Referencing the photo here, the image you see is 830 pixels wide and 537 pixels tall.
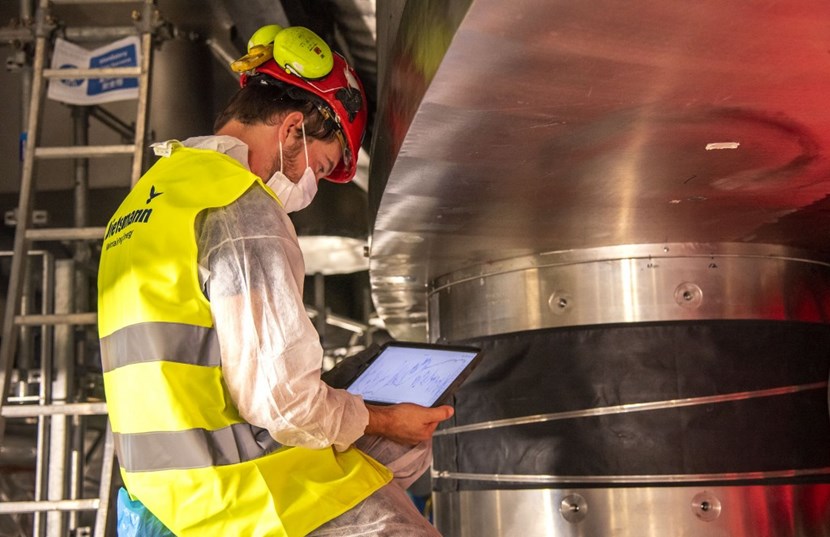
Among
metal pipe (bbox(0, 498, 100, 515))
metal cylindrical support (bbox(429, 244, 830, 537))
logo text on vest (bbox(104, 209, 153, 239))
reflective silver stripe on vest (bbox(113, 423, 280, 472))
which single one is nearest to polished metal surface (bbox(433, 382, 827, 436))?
metal cylindrical support (bbox(429, 244, 830, 537))

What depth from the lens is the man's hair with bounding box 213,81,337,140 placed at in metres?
2.18

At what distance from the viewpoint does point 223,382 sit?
182 centimetres

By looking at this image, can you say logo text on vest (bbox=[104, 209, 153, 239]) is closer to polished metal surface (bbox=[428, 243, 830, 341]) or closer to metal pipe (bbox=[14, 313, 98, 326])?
metal pipe (bbox=[14, 313, 98, 326])

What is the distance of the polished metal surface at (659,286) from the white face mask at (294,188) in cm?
147

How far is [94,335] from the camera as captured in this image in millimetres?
5234

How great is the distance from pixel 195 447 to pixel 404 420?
1.46 ft

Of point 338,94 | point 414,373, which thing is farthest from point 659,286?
point 338,94

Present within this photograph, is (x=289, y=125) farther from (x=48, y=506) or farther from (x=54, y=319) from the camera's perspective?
(x=48, y=506)

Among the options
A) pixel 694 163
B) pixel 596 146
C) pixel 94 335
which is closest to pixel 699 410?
pixel 694 163

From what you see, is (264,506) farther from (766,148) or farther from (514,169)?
(766,148)

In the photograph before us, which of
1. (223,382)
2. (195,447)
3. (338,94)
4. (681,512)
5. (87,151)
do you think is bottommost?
(681,512)

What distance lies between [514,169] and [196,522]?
125 centimetres

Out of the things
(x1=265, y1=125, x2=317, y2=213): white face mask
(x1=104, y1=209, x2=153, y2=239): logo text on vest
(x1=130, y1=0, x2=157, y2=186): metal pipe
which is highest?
(x1=130, y1=0, x2=157, y2=186): metal pipe

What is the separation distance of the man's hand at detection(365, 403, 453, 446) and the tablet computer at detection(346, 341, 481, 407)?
37 mm
